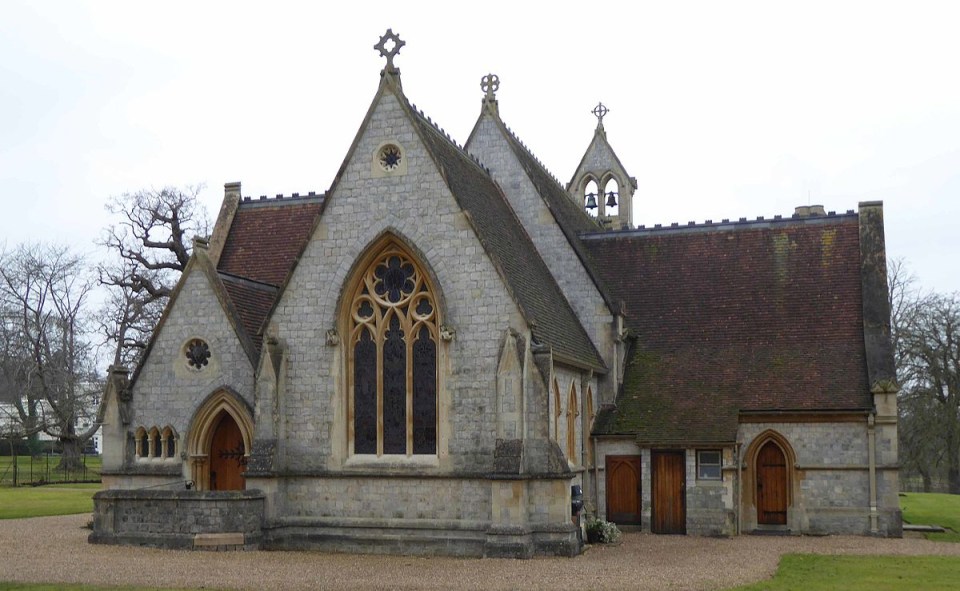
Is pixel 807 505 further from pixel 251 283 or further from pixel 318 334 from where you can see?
pixel 251 283

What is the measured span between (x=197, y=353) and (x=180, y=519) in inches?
193

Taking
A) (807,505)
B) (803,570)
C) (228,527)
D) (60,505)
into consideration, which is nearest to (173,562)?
(228,527)

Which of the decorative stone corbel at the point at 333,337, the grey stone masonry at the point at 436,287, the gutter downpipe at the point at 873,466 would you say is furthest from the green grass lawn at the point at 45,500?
the gutter downpipe at the point at 873,466

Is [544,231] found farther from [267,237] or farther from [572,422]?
[267,237]

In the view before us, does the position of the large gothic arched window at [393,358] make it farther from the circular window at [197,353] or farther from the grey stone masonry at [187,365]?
the circular window at [197,353]

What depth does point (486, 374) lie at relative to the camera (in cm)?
2283

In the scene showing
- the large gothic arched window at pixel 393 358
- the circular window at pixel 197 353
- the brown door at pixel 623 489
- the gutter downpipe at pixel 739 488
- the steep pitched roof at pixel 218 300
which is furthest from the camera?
the brown door at pixel 623 489

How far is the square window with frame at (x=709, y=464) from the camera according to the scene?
→ 2702cm

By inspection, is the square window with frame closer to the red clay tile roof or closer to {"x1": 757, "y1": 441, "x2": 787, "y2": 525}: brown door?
{"x1": 757, "y1": 441, "x2": 787, "y2": 525}: brown door

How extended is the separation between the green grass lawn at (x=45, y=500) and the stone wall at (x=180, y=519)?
10.7 m

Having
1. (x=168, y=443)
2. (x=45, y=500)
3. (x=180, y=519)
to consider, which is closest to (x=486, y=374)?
(x=180, y=519)

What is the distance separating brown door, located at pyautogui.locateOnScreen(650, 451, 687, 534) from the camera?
27.4 meters

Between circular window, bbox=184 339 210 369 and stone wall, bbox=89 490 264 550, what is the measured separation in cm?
399

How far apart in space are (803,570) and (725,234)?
14.8m
